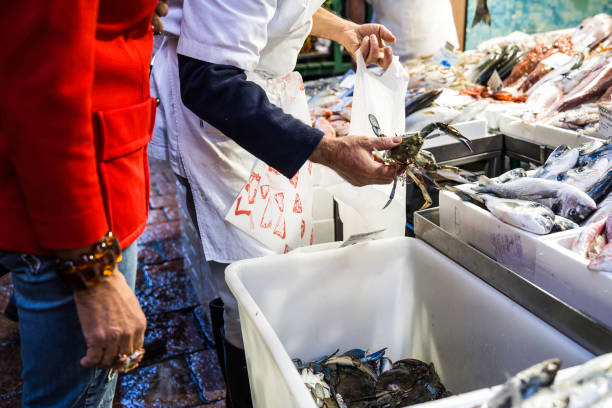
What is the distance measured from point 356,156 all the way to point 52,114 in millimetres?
829

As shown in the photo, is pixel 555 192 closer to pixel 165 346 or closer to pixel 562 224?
pixel 562 224

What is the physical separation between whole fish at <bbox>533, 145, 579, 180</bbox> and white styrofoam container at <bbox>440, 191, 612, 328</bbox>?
0.25m

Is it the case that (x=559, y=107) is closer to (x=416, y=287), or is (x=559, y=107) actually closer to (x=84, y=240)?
(x=416, y=287)

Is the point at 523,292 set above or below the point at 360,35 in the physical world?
below

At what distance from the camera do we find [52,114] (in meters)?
0.81

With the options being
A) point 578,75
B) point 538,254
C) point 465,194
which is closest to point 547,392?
point 538,254

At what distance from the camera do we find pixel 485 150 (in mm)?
2303

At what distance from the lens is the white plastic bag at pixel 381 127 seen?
1.78m

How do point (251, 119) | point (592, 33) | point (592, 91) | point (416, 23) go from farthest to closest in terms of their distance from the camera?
point (416, 23), point (592, 33), point (592, 91), point (251, 119)

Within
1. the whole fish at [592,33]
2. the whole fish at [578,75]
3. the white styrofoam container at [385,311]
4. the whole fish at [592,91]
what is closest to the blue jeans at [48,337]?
the white styrofoam container at [385,311]

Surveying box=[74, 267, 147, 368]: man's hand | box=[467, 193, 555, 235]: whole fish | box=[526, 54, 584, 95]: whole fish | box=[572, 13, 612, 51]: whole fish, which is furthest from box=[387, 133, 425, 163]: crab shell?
box=[572, 13, 612, 51]: whole fish

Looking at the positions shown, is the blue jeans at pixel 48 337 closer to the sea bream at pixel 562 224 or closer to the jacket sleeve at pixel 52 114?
the jacket sleeve at pixel 52 114

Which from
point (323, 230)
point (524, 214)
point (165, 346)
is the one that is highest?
point (524, 214)

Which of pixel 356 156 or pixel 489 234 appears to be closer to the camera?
pixel 489 234
